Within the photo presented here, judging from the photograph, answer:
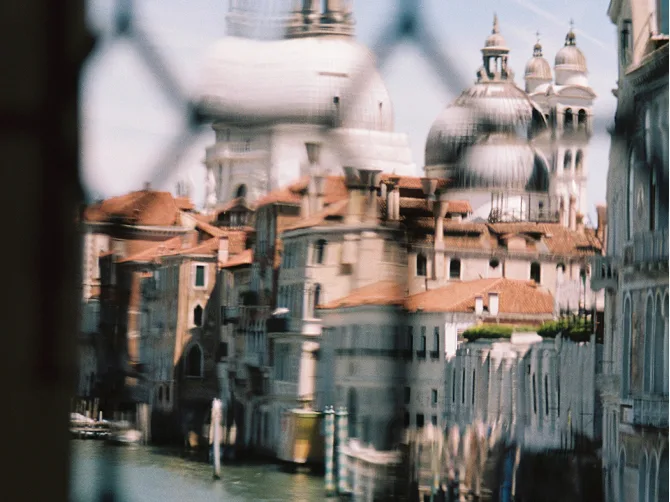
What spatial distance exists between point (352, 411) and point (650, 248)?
269 millimetres

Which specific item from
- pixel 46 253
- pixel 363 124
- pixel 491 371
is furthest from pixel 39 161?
pixel 491 371

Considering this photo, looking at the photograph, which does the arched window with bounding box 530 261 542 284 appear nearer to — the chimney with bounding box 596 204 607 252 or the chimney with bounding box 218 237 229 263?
the chimney with bounding box 596 204 607 252

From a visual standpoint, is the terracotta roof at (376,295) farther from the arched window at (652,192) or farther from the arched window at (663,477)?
the arched window at (663,477)

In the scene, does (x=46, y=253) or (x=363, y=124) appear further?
(x=363, y=124)

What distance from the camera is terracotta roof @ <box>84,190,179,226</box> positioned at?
34 cm

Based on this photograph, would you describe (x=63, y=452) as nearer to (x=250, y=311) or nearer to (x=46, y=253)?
(x=46, y=253)

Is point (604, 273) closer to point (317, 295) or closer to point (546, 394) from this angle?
point (546, 394)

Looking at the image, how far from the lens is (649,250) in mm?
608

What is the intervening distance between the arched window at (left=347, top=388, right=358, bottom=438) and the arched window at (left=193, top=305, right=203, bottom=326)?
0.27 ft

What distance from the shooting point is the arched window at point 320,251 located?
1.44 ft

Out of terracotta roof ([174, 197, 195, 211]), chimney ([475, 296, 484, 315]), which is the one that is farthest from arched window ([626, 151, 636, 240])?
terracotta roof ([174, 197, 195, 211])

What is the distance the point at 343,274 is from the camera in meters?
0.42

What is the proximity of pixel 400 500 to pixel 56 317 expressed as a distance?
0.31 m

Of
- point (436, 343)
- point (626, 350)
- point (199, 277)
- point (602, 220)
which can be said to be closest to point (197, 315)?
point (199, 277)
